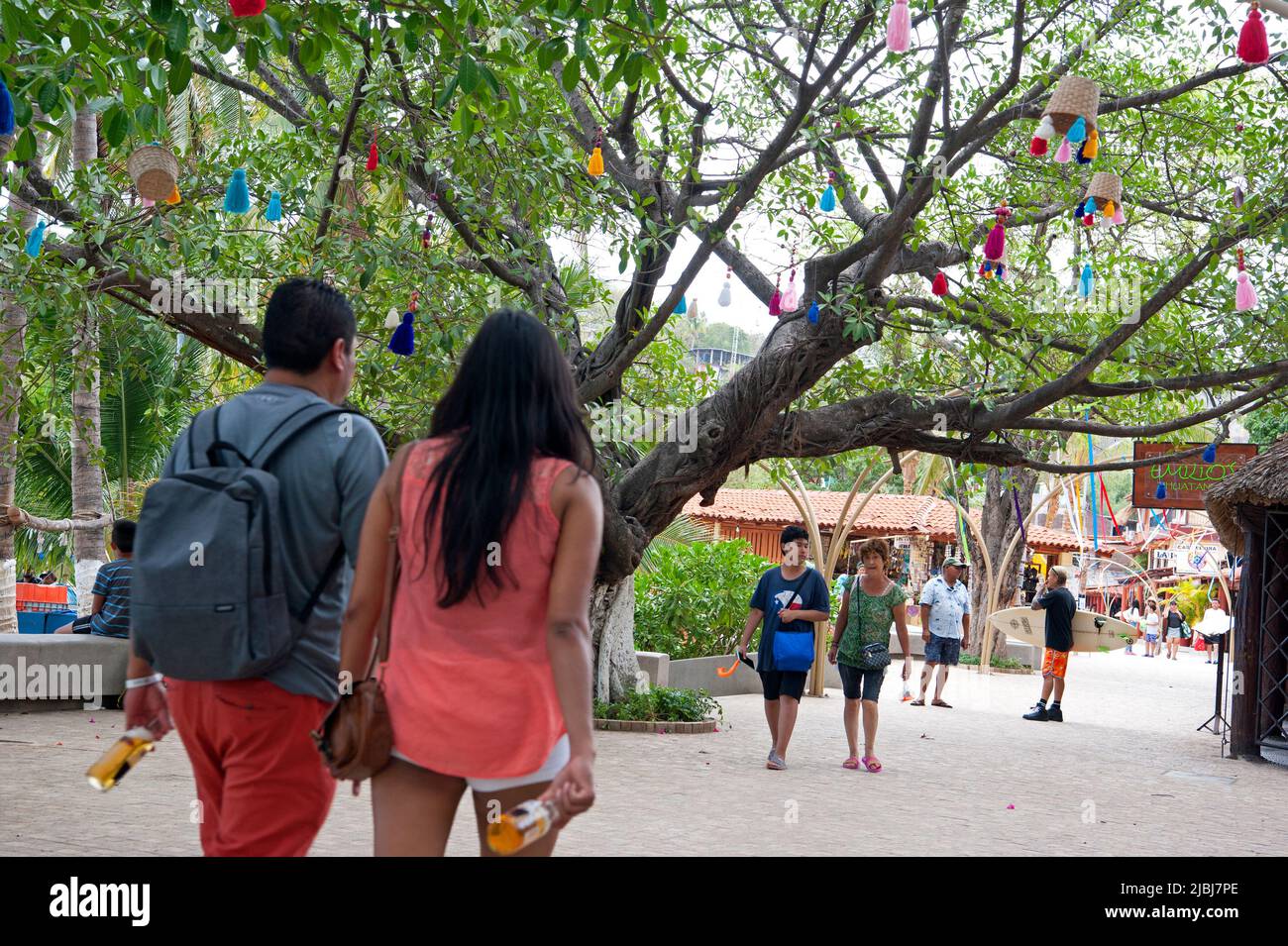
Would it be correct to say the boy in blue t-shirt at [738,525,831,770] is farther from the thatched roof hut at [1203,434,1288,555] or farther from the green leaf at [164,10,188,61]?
the green leaf at [164,10,188,61]

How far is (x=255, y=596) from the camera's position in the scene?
9.56ft

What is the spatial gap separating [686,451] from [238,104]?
13953mm

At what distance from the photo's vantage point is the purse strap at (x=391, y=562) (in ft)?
9.35

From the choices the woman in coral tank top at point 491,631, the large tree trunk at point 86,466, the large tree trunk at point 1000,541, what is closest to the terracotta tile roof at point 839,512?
the large tree trunk at point 1000,541

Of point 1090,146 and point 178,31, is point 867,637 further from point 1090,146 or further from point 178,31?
point 178,31

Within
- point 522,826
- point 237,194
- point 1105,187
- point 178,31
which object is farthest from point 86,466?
point 522,826

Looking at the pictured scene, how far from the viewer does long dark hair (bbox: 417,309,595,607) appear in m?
2.71

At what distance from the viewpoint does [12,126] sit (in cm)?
456

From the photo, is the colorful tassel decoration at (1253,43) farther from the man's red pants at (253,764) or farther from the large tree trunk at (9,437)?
the large tree trunk at (9,437)

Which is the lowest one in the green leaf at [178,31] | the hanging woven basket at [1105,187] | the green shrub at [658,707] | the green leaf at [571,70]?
the green shrub at [658,707]

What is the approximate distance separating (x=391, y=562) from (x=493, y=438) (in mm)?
377

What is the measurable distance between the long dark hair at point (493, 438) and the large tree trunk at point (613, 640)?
363 inches

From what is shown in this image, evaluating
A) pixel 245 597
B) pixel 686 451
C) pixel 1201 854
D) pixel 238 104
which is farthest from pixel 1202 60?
pixel 238 104

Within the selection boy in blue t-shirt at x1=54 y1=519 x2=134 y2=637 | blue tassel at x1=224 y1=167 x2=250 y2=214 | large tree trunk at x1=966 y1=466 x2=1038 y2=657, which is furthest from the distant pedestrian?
blue tassel at x1=224 y1=167 x2=250 y2=214
